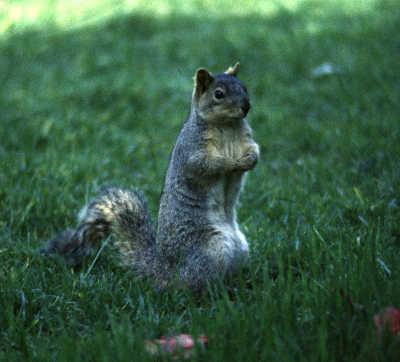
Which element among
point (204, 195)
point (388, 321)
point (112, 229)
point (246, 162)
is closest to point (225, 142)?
point (246, 162)

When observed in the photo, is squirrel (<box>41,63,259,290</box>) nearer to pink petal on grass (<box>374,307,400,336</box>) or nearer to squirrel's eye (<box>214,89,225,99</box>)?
squirrel's eye (<box>214,89,225,99</box>)

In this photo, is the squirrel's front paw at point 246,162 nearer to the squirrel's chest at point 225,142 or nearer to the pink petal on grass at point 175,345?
the squirrel's chest at point 225,142

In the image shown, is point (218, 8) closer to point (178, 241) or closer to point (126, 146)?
point (126, 146)

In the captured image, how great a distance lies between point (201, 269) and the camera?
106 inches

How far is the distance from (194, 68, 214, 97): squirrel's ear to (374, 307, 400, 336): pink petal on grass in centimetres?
133

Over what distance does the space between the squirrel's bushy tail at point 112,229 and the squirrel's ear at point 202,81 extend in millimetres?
604

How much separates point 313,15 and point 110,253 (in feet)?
17.6

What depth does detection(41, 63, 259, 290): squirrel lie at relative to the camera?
8.98ft

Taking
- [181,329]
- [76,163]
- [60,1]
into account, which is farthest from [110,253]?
[60,1]

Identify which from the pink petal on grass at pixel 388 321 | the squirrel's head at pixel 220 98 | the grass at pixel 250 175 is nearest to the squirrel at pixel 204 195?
the squirrel's head at pixel 220 98

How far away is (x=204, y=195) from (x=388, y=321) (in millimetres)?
1120

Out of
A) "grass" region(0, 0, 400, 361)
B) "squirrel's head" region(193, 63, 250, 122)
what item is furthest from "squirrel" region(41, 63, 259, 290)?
"grass" region(0, 0, 400, 361)

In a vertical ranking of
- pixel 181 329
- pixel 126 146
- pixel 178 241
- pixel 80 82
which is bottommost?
pixel 181 329

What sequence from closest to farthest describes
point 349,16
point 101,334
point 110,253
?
point 101,334
point 110,253
point 349,16
